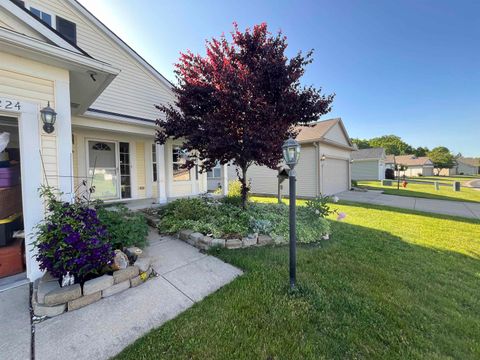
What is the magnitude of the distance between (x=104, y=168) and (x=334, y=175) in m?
13.7

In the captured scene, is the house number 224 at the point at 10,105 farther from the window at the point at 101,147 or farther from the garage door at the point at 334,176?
the garage door at the point at 334,176

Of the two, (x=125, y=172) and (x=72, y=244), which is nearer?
(x=72, y=244)

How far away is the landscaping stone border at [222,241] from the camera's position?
4031 mm

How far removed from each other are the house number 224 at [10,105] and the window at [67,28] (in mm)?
5740

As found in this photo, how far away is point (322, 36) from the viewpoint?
8125mm

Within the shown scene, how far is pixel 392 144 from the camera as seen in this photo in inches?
2675

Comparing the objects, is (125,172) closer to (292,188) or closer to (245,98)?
(245,98)

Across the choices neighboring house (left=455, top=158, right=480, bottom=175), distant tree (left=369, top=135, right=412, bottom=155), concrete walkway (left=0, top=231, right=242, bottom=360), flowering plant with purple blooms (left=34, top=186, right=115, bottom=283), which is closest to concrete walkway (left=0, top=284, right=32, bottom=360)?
concrete walkway (left=0, top=231, right=242, bottom=360)

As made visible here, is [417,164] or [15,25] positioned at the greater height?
[15,25]

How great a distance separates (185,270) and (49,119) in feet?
9.70

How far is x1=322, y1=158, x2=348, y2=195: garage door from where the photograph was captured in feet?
43.7

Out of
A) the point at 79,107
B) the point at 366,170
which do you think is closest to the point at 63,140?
the point at 79,107

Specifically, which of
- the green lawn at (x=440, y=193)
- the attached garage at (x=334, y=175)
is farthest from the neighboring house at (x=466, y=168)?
the attached garage at (x=334, y=175)

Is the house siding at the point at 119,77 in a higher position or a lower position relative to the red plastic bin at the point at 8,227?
higher
